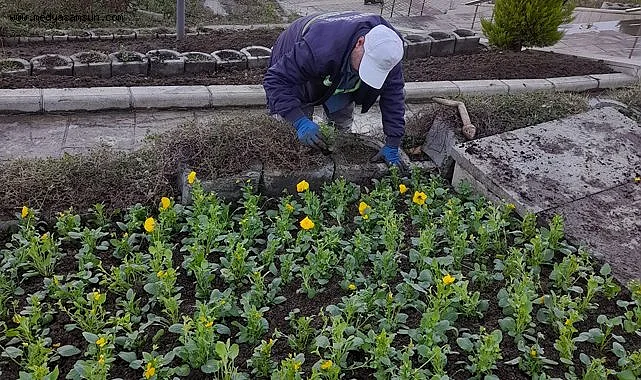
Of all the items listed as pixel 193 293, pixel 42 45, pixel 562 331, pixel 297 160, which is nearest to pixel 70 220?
pixel 193 293

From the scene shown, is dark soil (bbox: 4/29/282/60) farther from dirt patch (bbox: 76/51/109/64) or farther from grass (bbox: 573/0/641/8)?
grass (bbox: 573/0/641/8)

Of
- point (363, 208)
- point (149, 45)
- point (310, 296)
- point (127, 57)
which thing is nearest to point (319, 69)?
point (363, 208)

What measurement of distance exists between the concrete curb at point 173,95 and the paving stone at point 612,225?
1707 millimetres

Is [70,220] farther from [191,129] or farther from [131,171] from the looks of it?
[191,129]

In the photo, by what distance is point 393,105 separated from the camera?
4.32 metres

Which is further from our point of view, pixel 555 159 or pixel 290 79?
pixel 555 159

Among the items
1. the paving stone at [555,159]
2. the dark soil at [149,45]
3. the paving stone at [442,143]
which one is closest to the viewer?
the paving stone at [555,159]

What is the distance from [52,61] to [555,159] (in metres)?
4.53

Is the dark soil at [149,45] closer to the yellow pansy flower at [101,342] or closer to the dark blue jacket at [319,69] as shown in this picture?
the dark blue jacket at [319,69]

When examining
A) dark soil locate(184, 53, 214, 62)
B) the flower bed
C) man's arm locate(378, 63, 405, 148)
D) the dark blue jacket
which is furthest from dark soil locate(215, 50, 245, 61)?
the flower bed

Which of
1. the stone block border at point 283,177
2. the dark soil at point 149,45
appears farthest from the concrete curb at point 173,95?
the stone block border at point 283,177

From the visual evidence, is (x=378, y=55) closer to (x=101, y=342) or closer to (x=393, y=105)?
(x=393, y=105)

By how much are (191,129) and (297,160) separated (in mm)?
710

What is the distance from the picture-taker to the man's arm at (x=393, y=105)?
4.24 m
